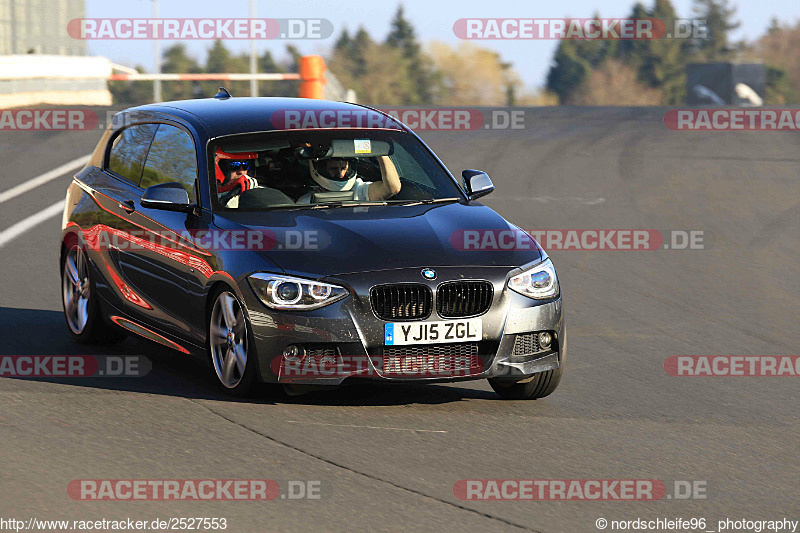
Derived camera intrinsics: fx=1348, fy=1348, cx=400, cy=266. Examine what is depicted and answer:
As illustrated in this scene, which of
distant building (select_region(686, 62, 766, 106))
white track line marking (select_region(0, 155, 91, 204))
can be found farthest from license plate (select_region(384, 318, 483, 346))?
distant building (select_region(686, 62, 766, 106))

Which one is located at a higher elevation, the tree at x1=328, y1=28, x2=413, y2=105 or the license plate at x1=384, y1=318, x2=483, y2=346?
the license plate at x1=384, y1=318, x2=483, y2=346

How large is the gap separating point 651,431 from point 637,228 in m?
8.15

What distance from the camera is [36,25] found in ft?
178

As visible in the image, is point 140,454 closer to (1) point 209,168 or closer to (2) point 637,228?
(1) point 209,168

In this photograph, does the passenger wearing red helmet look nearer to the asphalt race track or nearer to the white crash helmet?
the white crash helmet

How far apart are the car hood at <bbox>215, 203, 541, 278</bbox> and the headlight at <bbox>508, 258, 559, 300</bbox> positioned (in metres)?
0.08

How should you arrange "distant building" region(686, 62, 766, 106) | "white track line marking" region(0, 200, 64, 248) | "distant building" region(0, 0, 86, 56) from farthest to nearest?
"distant building" region(686, 62, 766, 106), "distant building" region(0, 0, 86, 56), "white track line marking" region(0, 200, 64, 248)

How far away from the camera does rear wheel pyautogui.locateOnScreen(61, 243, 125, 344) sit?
389 inches

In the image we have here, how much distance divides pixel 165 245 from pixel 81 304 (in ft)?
5.51

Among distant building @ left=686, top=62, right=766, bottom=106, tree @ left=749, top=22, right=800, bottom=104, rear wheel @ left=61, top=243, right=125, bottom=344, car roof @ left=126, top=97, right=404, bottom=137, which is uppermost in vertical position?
car roof @ left=126, top=97, right=404, bottom=137

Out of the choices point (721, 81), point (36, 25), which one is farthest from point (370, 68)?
point (36, 25)

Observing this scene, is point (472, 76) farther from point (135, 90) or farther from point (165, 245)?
point (165, 245)

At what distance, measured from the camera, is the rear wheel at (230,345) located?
7859mm

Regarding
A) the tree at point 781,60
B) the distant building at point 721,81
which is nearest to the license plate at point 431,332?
the distant building at point 721,81
